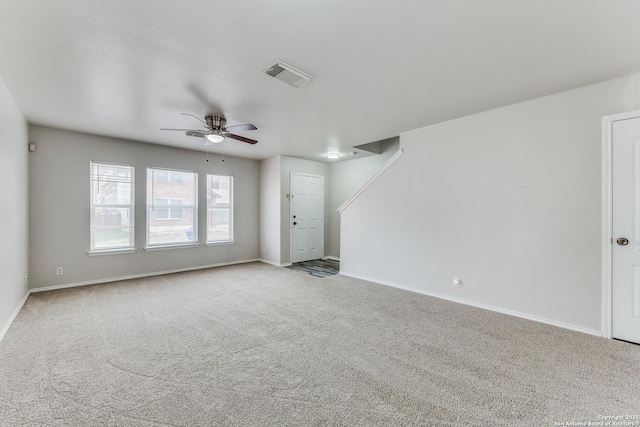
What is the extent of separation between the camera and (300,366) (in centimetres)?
220

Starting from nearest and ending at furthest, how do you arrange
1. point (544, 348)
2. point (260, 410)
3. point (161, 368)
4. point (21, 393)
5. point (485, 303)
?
point (260, 410)
point (21, 393)
point (161, 368)
point (544, 348)
point (485, 303)

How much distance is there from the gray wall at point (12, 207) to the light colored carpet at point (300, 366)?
0.34m

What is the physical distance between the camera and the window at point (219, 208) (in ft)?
19.5

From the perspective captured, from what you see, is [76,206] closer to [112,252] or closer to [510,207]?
[112,252]

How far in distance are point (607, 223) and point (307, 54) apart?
3305 millimetres

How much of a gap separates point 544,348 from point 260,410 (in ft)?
8.39

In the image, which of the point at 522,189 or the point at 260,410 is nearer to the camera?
the point at 260,410

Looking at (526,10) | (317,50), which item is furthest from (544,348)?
(317,50)

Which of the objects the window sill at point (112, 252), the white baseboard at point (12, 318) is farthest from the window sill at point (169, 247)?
the white baseboard at point (12, 318)

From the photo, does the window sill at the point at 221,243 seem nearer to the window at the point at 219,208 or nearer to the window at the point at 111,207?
the window at the point at 219,208

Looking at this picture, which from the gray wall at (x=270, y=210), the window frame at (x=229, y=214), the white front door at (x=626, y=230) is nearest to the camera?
the white front door at (x=626, y=230)

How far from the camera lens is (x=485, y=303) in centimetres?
350

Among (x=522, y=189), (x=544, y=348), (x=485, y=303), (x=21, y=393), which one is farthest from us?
(x=485, y=303)

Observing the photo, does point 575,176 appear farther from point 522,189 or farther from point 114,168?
point 114,168
